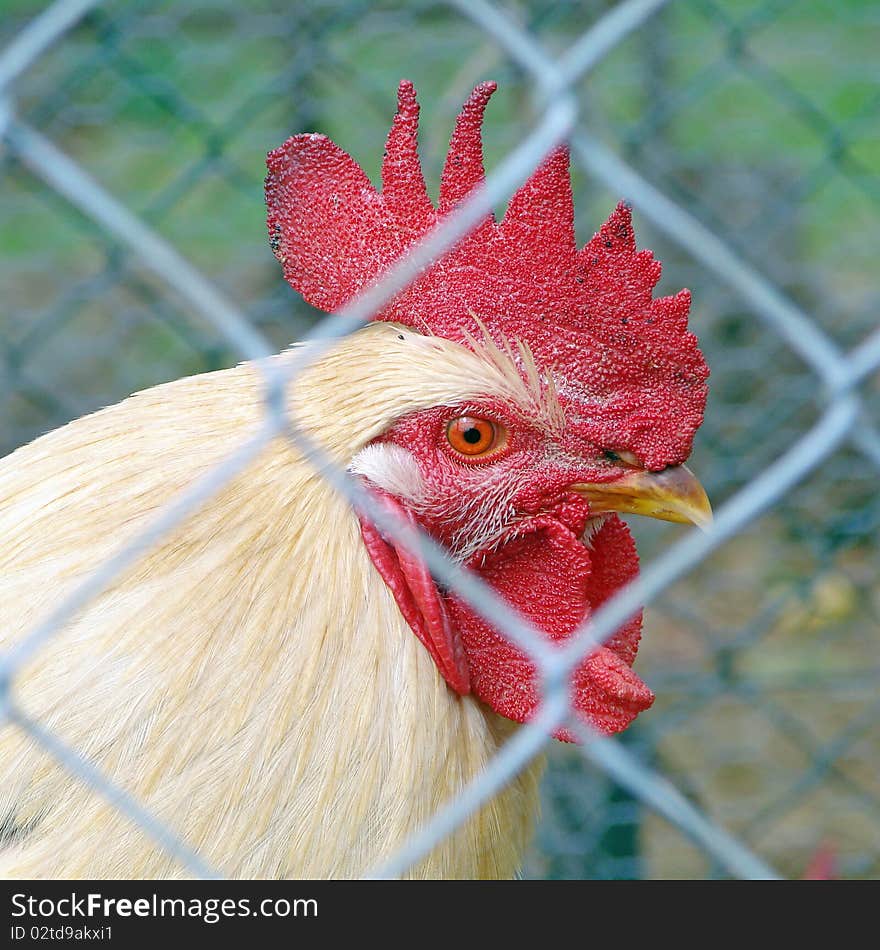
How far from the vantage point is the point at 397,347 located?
1.43 meters

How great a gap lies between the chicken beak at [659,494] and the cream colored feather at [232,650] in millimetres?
182

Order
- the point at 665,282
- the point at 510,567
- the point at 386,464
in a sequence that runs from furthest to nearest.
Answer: the point at 665,282 < the point at 510,567 < the point at 386,464

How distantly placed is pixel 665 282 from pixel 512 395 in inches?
102

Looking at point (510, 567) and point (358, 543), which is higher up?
point (358, 543)

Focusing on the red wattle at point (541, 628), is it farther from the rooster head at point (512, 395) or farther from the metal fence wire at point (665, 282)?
the metal fence wire at point (665, 282)

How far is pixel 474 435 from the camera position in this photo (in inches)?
56.7

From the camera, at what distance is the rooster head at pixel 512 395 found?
56.1 inches

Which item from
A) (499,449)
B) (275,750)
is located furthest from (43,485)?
(499,449)

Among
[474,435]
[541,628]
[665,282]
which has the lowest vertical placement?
[665,282]

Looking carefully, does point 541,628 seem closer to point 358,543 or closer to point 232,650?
point 358,543

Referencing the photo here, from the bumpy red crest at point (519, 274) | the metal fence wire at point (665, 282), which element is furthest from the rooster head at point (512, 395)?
the metal fence wire at point (665, 282)

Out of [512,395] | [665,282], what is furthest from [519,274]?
[665,282]
